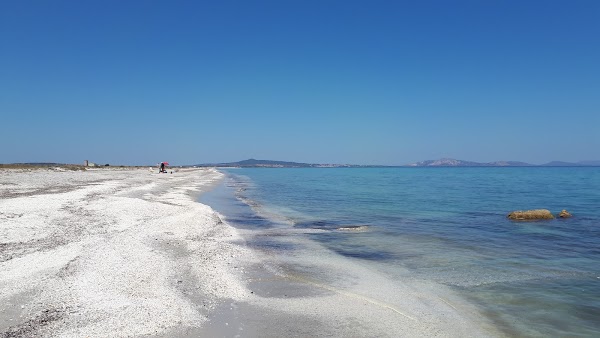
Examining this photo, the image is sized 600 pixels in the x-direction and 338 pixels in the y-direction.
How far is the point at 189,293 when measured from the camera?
9.15 m

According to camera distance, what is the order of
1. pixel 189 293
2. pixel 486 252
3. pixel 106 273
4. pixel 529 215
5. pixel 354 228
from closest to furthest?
pixel 189 293, pixel 106 273, pixel 486 252, pixel 354 228, pixel 529 215

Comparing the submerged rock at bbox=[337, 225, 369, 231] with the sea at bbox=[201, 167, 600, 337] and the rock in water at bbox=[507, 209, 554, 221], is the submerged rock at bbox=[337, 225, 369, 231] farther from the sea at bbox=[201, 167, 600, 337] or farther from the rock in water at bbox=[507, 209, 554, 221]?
the rock in water at bbox=[507, 209, 554, 221]

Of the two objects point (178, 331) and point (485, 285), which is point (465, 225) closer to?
point (485, 285)

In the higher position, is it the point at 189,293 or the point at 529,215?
the point at 189,293

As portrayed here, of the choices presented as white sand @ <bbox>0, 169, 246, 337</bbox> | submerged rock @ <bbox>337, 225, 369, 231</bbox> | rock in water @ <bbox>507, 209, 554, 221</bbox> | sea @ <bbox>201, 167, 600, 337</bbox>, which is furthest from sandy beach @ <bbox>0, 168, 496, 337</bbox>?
rock in water @ <bbox>507, 209, 554, 221</bbox>

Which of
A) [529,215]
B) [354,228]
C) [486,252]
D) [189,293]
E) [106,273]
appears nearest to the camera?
[189,293]

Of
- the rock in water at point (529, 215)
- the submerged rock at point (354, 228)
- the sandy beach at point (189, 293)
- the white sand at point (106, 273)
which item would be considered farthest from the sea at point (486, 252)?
the white sand at point (106, 273)

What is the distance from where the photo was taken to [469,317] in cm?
848

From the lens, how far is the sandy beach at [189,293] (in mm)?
7254

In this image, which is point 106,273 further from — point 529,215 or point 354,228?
point 529,215

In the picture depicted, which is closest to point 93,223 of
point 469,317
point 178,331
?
point 178,331

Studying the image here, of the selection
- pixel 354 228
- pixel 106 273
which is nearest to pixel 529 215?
pixel 354 228

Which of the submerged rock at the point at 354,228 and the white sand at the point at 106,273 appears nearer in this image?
the white sand at the point at 106,273

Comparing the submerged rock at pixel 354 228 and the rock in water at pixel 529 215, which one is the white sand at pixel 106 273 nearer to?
the submerged rock at pixel 354 228
